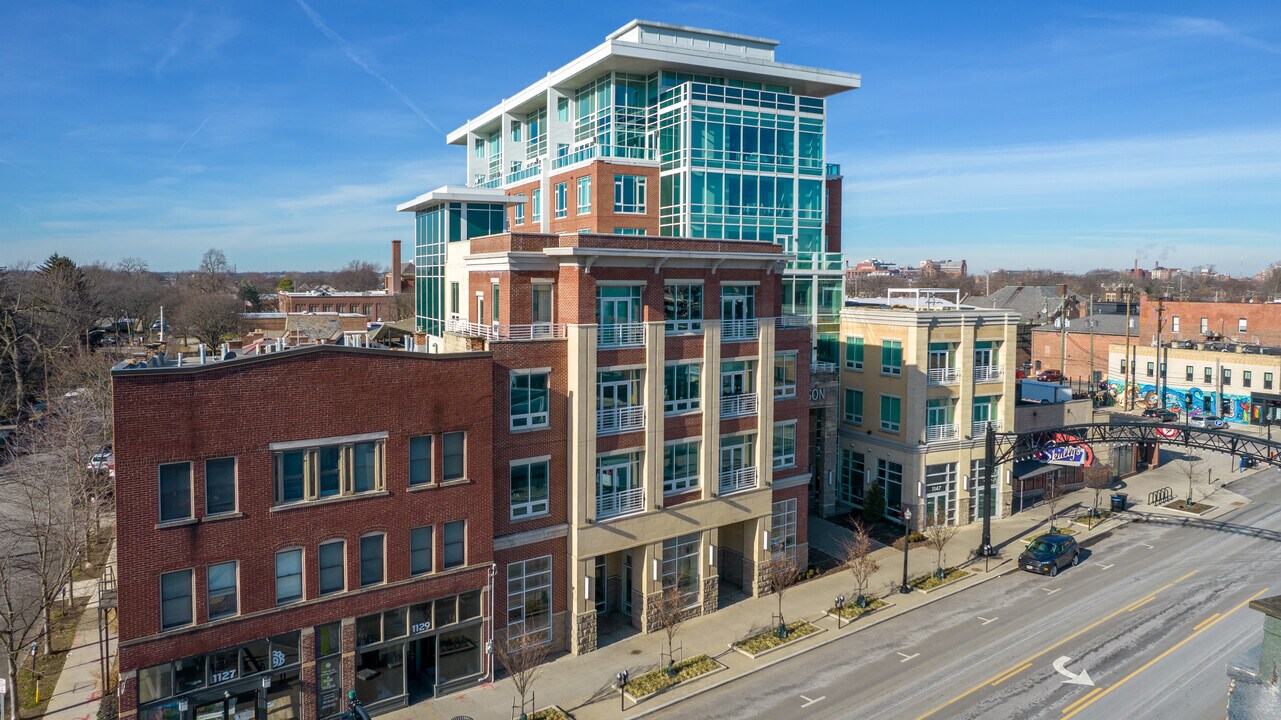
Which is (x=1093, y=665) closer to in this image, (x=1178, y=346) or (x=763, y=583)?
(x=763, y=583)

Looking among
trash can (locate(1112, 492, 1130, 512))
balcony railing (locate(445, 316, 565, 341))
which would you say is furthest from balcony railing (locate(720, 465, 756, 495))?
trash can (locate(1112, 492, 1130, 512))

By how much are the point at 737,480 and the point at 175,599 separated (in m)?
19.6

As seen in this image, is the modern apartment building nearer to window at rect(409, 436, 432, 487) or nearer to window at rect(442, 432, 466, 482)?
window at rect(442, 432, 466, 482)

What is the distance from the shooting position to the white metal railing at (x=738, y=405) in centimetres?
3203

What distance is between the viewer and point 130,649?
2050 centimetres

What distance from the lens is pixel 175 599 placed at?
69.8 feet

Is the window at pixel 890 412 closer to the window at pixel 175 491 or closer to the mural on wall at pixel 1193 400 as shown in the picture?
the window at pixel 175 491

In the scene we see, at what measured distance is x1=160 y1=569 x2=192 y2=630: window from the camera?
21125mm

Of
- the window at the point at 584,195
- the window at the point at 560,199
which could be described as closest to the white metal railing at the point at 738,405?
the window at the point at 584,195

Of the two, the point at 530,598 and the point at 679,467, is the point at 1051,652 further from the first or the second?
the point at 530,598

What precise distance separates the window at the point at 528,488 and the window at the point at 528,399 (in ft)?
4.38

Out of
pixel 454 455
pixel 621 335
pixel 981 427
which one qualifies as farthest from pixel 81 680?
pixel 981 427

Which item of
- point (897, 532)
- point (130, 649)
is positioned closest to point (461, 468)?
point (130, 649)

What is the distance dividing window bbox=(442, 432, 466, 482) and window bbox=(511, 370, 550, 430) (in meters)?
2.23
